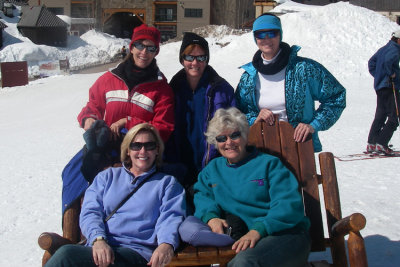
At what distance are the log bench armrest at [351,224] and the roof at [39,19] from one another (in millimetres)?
45472

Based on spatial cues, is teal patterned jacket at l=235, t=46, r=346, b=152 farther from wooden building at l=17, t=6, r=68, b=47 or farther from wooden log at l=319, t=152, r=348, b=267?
wooden building at l=17, t=6, r=68, b=47

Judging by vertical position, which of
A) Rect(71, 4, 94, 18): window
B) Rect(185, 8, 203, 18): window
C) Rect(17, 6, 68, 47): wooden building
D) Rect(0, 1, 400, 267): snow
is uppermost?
Rect(71, 4, 94, 18): window

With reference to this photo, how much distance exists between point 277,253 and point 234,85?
12.8m

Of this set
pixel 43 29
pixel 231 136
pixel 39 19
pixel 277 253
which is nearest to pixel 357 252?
pixel 277 253

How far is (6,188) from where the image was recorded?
6.27 m

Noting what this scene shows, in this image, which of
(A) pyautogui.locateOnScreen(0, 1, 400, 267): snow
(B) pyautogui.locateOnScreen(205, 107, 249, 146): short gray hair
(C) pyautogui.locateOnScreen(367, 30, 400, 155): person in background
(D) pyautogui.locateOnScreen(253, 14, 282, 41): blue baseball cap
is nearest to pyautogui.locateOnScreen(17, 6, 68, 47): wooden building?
(A) pyautogui.locateOnScreen(0, 1, 400, 267): snow

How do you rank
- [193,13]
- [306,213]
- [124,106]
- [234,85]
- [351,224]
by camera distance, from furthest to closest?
[193,13] → [234,85] → [124,106] → [306,213] → [351,224]

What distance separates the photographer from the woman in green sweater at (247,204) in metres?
2.53

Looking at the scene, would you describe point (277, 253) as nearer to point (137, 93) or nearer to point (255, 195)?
point (255, 195)

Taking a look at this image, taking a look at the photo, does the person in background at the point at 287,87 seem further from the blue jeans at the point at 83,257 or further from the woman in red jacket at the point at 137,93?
the blue jeans at the point at 83,257

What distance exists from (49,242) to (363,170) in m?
5.32

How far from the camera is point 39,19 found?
44.3 meters

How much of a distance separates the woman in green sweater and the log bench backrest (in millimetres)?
278

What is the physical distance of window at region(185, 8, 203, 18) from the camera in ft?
160
